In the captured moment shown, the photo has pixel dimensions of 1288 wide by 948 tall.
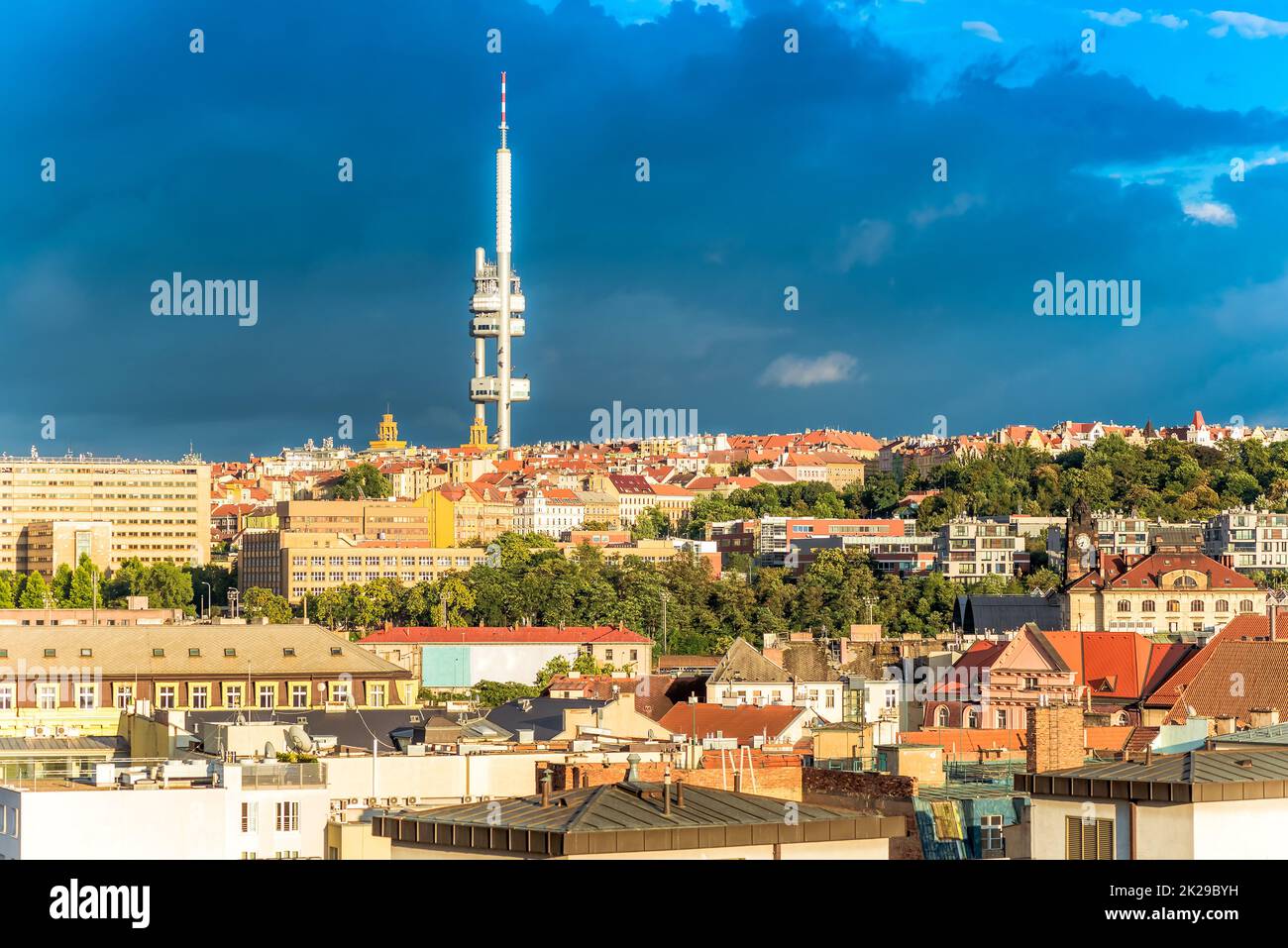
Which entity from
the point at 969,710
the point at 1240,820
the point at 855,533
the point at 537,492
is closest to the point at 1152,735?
the point at 1240,820

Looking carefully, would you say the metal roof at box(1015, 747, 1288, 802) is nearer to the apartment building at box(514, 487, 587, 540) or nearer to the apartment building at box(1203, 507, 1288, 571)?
the apartment building at box(1203, 507, 1288, 571)

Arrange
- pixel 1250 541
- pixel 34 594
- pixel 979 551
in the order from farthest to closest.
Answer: pixel 979 551
pixel 1250 541
pixel 34 594

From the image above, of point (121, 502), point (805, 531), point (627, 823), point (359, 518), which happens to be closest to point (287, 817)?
point (627, 823)

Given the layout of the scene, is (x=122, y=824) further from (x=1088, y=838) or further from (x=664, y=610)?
(x=664, y=610)

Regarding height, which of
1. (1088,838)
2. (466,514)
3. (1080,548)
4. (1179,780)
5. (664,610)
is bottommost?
(1088,838)
